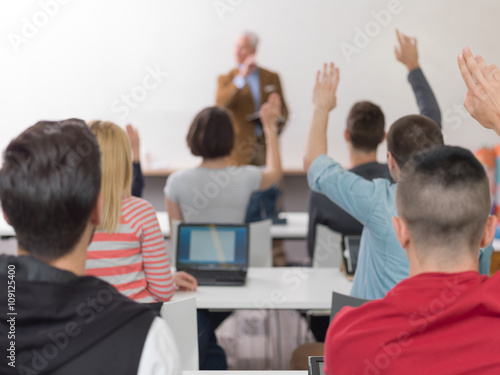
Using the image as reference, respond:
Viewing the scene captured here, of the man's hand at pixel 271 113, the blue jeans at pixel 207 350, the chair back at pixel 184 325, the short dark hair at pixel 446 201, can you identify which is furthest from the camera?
the man's hand at pixel 271 113

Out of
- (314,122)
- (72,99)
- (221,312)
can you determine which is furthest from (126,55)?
(314,122)

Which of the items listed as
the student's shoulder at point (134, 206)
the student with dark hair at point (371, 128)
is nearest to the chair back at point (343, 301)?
the student's shoulder at point (134, 206)

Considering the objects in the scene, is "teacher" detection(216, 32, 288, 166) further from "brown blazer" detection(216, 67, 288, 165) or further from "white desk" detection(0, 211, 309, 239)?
"white desk" detection(0, 211, 309, 239)

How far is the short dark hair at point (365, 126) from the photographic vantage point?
279 centimetres

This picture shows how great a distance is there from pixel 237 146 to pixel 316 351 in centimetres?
347

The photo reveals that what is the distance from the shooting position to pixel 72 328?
96 cm

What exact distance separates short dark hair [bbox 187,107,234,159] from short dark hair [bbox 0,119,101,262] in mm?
2162

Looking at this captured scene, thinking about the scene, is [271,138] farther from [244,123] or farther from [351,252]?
[244,123]

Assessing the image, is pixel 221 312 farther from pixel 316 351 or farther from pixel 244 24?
pixel 244 24

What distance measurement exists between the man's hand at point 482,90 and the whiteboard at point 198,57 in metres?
4.79

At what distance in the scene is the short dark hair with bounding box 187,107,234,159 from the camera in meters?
3.17

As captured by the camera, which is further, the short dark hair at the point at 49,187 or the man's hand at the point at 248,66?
→ the man's hand at the point at 248,66

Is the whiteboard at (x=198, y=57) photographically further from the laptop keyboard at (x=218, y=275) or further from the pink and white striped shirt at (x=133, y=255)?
the pink and white striped shirt at (x=133, y=255)

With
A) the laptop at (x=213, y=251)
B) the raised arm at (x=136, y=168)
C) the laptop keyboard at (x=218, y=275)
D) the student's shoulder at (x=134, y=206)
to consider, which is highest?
the raised arm at (x=136, y=168)
